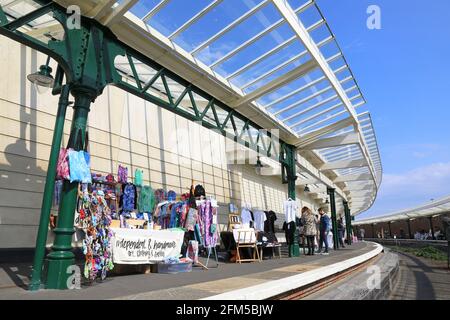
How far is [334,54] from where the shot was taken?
31.8 feet

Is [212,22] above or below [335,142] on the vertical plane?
above

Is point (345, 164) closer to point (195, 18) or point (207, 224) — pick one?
point (207, 224)

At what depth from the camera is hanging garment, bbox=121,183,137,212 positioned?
27.7 ft

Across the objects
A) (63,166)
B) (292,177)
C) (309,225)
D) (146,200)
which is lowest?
(309,225)

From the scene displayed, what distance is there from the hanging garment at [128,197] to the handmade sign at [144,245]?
4.82 feet

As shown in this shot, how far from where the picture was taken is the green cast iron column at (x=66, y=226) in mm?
5066

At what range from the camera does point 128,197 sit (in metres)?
8.52

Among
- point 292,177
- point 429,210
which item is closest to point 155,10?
point 292,177

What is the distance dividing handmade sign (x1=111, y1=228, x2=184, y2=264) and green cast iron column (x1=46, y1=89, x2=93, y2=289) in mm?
1017

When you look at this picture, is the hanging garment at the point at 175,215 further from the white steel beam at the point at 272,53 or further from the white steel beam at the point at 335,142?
the white steel beam at the point at 335,142

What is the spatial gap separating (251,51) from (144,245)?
5243 millimetres

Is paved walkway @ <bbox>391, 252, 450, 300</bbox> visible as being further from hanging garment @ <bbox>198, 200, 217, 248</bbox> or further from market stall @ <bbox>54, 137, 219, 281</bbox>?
market stall @ <bbox>54, 137, 219, 281</bbox>

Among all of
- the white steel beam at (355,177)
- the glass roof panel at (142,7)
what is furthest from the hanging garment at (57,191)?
the white steel beam at (355,177)

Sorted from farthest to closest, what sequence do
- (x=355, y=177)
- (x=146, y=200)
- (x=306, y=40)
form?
(x=355, y=177) → (x=146, y=200) → (x=306, y=40)
